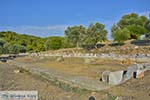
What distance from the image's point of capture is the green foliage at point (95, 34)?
60894 mm

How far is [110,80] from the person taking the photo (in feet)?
47.0

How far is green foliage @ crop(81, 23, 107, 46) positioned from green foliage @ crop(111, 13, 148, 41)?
5.61m

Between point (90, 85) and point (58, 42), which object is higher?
point (58, 42)

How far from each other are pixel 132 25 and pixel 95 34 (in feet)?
51.3

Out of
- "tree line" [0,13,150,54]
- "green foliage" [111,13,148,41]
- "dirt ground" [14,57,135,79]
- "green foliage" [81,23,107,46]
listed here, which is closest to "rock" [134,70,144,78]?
"dirt ground" [14,57,135,79]

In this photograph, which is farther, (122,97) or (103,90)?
(103,90)

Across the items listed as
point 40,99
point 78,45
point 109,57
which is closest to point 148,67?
point 40,99

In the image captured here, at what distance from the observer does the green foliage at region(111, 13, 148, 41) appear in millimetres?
69250

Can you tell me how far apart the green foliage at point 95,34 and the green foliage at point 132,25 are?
5.61 metres

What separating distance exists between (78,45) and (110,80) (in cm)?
5327

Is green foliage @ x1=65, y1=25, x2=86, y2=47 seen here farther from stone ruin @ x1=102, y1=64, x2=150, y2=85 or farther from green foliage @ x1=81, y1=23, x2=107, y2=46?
stone ruin @ x1=102, y1=64, x2=150, y2=85

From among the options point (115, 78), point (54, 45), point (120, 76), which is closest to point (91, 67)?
point (120, 76)

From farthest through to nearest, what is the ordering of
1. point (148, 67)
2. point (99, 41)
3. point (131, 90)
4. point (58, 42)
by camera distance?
point (58, 42) → point (99, 41) → point (148, 67) → point (131, 90)

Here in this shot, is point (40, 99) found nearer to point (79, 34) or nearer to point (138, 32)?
point (79, 34)
